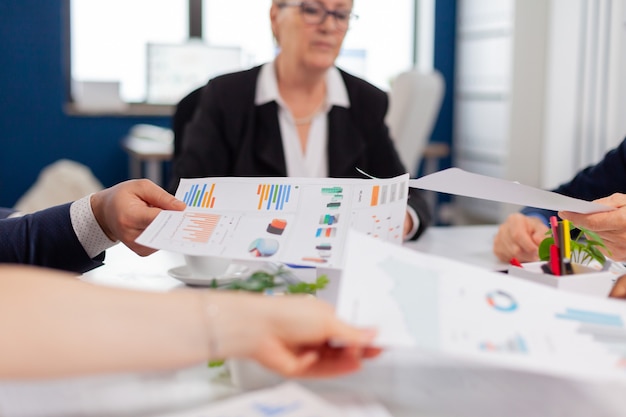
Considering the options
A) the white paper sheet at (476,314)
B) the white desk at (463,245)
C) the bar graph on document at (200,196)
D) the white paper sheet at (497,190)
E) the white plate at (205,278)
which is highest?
the white paper sheet at (497,190)

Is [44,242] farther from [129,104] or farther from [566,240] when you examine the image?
[129,104]

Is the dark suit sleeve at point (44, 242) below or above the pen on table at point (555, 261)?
below

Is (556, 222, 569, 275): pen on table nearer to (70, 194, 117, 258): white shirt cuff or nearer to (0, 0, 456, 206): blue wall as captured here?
(70, 194, 117, 258): white shirt cuff

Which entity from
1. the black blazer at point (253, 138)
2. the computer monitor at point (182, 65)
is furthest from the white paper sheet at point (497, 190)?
the computer monitor at point (182, 65)

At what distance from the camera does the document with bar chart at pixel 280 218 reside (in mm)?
836

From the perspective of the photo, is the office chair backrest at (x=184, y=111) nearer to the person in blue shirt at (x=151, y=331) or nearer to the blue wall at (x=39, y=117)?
the person in blue shirt at (x=151, y=331)

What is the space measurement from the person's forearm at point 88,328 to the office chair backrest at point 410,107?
3103 mm

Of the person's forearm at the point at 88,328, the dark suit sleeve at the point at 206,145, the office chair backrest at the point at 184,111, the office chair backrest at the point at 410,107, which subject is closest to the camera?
the person's forearm at the point at 88,328

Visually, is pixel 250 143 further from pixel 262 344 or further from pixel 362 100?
pixel 262 344

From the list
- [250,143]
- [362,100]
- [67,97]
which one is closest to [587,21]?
[362,100]

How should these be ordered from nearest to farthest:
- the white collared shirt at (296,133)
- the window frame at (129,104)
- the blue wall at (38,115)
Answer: the white collared shirt at (296,133), the blue wall at (38,115), the window frame at (129,104)

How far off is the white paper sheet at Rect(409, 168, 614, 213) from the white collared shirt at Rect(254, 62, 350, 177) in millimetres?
1116

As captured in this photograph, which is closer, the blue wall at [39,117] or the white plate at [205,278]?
the white plate at [205,278]

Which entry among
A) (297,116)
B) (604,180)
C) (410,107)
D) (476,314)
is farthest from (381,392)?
(410,107)
